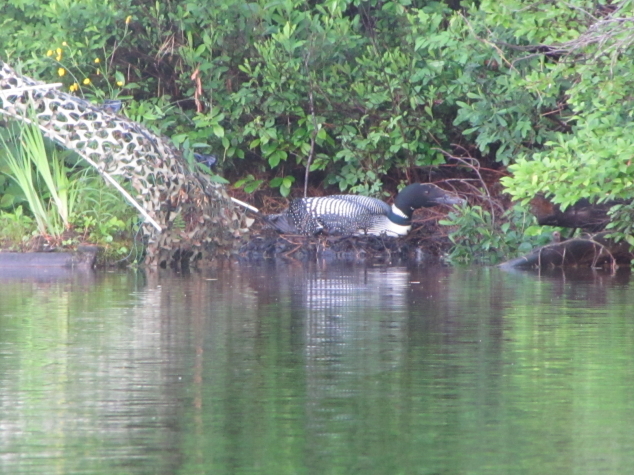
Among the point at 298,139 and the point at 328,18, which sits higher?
the point at 328,18

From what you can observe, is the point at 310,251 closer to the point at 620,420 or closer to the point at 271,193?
the point at 271,193

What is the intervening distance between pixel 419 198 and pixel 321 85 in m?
2.02

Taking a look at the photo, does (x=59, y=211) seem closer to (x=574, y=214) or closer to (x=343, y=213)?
(x=343, y=213)

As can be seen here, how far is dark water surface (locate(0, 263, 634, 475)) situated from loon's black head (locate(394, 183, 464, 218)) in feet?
19.6

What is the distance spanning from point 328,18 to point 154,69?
2.66 m

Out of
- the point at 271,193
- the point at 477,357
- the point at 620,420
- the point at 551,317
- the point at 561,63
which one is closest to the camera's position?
the point at 620,420

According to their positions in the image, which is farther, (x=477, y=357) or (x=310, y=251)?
(x=310, y=251)

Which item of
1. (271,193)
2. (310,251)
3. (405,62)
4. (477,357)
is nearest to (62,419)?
(477,357)

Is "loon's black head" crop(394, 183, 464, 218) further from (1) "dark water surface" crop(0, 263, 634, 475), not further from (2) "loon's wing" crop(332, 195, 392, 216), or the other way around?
(1) "dark water surface" crop(0, 263, 634, 475)

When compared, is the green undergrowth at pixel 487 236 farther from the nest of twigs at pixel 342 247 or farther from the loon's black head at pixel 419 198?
the loon's black head at pixel 419 198

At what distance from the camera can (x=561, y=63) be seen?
1196 cm

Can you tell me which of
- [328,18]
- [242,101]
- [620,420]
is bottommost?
[620,420]

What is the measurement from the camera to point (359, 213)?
15.3m

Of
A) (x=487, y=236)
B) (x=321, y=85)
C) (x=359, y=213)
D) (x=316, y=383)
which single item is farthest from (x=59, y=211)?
(x=316, y=383)
